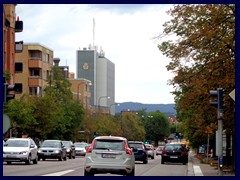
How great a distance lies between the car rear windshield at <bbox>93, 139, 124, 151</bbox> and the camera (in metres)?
27.0

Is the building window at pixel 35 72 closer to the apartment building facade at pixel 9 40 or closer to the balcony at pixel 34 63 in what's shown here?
the balcony at pixel 34 63

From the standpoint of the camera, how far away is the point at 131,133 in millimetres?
Result: 117625

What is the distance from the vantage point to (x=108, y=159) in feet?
88.0

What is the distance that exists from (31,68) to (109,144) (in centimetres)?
7725

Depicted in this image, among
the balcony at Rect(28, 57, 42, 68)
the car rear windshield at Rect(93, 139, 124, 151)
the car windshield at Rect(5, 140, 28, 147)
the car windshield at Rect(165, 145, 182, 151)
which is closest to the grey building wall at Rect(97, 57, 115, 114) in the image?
the balcony at Rect(28, 57, 42, 68)

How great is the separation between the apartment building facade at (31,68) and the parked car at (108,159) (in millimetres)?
74097

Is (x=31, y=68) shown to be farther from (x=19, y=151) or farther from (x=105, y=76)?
(x=19, y=151)

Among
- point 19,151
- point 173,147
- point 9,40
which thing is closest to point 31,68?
point 9,40

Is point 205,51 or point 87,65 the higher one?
point 87,65

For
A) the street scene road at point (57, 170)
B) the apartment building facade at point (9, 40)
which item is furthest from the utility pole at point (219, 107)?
the apartment building facade at point (9, 40)

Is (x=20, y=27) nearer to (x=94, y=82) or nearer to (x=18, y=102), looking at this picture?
A: (x=18, y=102)

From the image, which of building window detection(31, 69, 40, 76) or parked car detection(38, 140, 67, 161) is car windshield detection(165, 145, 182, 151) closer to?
parked car detection(38, 140, 67, 161)
